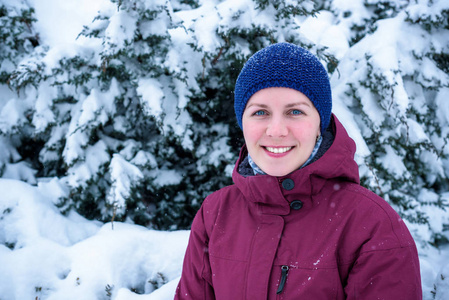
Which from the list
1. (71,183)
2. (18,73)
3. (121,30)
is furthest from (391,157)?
(18,73)

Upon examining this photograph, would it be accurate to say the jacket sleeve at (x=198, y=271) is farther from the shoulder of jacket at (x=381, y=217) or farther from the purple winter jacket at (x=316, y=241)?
the shoulder of jacket at (x=381, y=217)

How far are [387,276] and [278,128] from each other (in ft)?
2.30

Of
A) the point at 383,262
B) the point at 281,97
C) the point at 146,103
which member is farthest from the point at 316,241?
the point at 146,103

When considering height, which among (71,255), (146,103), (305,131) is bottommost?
(71,255)

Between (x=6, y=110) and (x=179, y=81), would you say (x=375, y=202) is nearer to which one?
(x=179, y=81)

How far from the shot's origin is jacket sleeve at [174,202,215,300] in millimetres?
1592

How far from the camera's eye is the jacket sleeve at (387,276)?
106 cm

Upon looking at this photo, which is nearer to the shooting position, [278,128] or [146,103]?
[278,128]

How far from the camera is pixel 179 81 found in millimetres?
3002

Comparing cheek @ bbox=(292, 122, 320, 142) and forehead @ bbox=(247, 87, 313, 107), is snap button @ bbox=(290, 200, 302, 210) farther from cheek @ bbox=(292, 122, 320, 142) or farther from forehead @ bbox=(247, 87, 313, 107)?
forehead @ bbox=(247, 87, 313, 107)

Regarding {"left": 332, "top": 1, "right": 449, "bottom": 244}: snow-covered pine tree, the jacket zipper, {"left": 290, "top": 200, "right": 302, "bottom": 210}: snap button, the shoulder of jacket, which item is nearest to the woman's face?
{"left": 290, "top": 200, "right": 302, "bottom": 210}: snap button

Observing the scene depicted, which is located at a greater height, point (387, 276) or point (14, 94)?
point (387, 276)

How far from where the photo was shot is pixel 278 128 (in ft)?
4.20

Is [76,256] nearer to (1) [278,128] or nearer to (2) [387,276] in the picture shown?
(1) [278,128]
